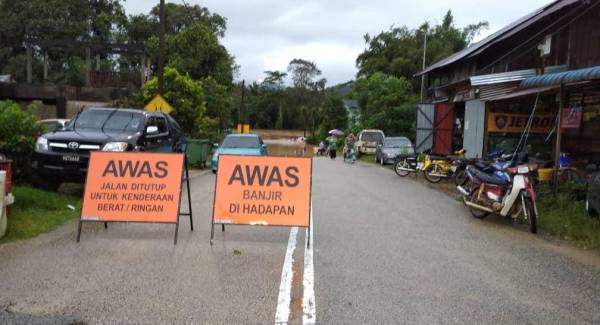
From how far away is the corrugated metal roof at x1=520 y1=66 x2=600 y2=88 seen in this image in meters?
10.2

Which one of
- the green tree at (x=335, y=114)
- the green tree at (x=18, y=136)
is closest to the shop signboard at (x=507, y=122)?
the green tree at (x=18, y=136)

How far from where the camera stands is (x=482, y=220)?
10.3 metres

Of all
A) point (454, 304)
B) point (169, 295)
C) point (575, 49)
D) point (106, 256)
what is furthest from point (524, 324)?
point (575, 49)

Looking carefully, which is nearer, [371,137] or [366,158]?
[366,158]

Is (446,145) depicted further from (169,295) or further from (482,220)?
(169,295)

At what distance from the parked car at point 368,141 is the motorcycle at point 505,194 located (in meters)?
23.6

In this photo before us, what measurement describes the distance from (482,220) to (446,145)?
623 inches

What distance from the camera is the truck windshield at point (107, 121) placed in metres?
11.8

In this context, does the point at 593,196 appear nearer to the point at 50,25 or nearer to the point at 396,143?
the point at 396,143

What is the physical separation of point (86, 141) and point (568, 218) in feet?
30.1

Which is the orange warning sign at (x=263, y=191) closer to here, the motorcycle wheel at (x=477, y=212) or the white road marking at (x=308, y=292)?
the white road marking at (x=308, y=292)

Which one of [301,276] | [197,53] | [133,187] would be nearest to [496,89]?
[133,187]

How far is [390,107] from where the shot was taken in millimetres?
40188

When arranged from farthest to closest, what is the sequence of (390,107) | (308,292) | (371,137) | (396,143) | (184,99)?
1. (390,107)
2. (371,137)
3. (184,99)
4. (396,143)
5. (308,292)
